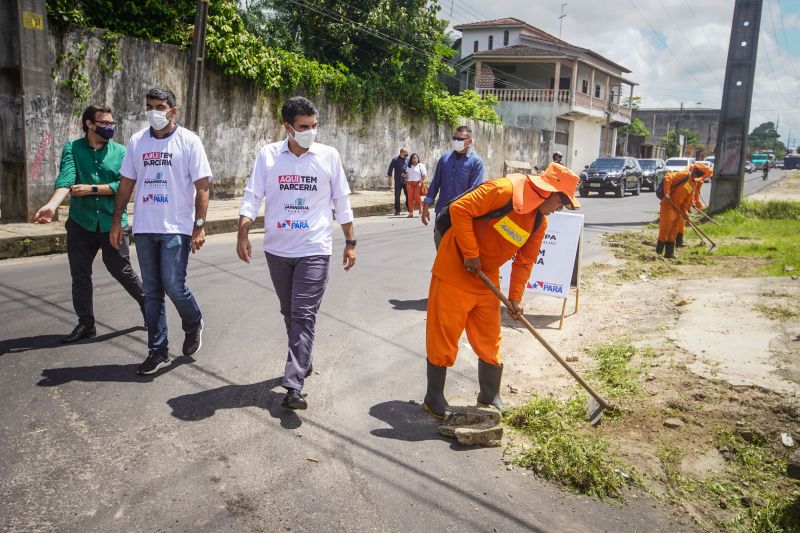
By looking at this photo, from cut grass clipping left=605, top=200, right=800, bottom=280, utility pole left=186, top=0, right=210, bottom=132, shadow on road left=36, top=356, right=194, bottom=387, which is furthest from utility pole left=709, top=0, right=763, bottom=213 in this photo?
shadow on road left=36, top=356, right=194, bottom=387

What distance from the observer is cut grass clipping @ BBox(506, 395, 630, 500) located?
348cm

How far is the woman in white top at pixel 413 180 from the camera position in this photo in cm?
1716

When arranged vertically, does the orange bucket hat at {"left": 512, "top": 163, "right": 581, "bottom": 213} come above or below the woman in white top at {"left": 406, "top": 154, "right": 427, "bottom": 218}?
above

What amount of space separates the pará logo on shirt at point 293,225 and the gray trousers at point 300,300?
19 centimetres

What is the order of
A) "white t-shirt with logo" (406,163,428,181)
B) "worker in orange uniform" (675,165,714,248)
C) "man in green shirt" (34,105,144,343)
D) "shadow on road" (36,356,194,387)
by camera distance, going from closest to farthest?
"shadow on road" (36,356,194,387), "man in green shirt" (34,105,144,343), "worker in orange uniform" (675,165,714,248), "white t-shirt with logo" (406,163,428,181)

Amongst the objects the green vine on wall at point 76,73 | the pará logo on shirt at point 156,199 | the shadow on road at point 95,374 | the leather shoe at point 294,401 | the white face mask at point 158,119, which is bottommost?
the shadow on road at point 95,374

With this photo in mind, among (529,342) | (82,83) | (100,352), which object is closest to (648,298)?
(529,342)

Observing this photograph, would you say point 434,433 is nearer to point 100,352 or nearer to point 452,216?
point 452,216

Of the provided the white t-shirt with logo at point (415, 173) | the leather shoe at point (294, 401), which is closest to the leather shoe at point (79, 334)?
the leather shoe at point (294, 401)

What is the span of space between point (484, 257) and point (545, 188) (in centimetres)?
59

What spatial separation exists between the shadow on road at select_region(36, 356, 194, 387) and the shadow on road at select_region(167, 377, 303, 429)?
19.8 inches

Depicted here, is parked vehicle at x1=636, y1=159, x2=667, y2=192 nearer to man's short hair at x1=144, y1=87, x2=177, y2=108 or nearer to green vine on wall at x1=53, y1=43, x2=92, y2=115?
green vine on wall at x1=53, y1=43, x2=92, y2=115

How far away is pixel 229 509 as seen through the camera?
303 cm

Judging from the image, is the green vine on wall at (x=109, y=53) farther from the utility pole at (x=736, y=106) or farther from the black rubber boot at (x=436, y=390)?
the utility pole at (x=736, y=106)
